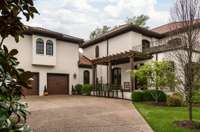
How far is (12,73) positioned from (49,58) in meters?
22.0

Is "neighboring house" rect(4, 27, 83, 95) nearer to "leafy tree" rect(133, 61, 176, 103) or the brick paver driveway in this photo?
"leafy tree" rect(133, 61, 176, 103)

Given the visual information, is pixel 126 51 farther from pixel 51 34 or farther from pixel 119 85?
pixel 51 34

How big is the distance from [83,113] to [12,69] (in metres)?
10.3

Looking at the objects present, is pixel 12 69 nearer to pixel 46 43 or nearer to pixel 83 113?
pixel 83 113

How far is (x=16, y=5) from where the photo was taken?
1984 mm

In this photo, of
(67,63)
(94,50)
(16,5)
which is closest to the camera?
(16,5)

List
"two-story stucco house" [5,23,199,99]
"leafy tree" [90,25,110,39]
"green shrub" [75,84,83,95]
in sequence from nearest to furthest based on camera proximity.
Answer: "two-story stucco house" [5,23,199,99] < "green shrub" [75,84,83,95] < "leafy tree" [90,25,110,39]

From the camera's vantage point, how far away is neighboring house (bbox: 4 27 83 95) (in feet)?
73.6

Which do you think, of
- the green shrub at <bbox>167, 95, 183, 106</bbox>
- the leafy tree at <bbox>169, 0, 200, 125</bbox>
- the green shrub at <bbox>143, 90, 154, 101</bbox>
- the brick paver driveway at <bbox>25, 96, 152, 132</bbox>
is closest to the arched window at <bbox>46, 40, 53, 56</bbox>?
the green shrub at <bbox>143, 90, 154, 101</bbox>

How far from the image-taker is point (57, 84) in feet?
81.4

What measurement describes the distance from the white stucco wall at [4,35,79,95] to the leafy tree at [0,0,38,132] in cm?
1977

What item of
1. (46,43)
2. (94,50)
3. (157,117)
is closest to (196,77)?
(157,117)

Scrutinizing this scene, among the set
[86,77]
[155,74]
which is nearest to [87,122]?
[155,74]

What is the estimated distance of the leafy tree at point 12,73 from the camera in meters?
1.77
